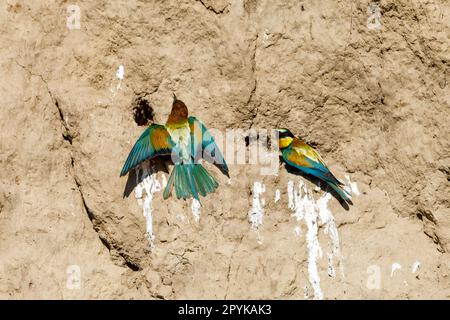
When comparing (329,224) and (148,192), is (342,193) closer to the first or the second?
(329,224)

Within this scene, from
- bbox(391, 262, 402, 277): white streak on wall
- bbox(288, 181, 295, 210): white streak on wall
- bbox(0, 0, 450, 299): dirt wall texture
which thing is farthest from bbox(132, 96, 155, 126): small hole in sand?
bbox(391, 262, 402, 277): white streak on wall

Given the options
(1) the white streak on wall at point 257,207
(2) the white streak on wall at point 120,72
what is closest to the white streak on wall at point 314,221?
(1) the white streak on wall at point 257,207

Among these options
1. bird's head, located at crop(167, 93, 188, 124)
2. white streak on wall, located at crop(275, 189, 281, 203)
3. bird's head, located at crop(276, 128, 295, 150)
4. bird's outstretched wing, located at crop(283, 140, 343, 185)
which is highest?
bird's head, located at crop(167, 93, 188, 124)

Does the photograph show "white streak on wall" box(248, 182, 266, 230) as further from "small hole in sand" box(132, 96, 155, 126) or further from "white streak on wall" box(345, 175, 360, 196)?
"small hole in sand" box(132, 96, 155, 126)

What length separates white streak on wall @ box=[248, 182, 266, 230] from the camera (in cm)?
325

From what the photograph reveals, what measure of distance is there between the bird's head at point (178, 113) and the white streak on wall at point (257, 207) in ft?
1.22

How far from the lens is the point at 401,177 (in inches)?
133

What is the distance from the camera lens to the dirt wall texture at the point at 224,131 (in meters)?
3.15

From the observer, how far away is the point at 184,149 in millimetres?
3236

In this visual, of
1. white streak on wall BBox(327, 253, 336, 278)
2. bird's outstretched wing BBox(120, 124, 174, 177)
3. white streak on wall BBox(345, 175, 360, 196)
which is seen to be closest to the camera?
bird's outstretched wing BBox(120, 124, 174, 177)

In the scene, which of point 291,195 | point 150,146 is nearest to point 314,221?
point 291,195

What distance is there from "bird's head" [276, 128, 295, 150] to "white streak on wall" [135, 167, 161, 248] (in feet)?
1.63

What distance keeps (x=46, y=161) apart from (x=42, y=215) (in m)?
0.20

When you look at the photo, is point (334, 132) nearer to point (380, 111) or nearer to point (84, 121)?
point (380, 111)
